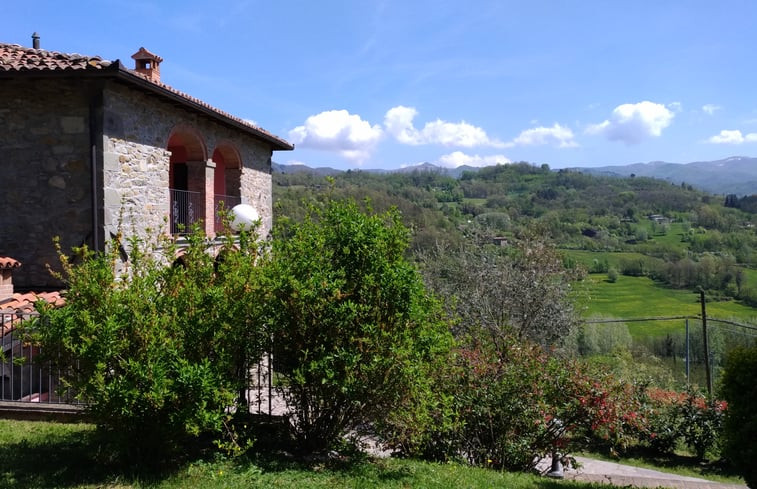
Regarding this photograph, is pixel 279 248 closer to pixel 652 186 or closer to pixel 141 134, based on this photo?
pixel 141 134

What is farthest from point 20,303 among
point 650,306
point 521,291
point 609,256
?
point 609,256

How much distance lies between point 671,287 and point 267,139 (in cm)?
5705

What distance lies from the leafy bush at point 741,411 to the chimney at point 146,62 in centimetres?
1323

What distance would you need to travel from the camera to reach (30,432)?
5.57 m

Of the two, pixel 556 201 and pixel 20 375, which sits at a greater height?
pixel 556 201

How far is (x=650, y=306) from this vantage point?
4859 centimetres

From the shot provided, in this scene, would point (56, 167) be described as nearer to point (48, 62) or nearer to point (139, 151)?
point (139, 151)

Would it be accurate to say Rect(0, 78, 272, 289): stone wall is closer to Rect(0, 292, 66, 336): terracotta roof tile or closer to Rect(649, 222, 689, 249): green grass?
Rect(0, 292, 66, 336): terracotta roof tile

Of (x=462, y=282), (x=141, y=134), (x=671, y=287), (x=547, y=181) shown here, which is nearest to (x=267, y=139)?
(x=141, y=134)

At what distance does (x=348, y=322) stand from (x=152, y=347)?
Result: 169 centimetres

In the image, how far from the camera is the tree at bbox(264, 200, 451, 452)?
15.6ft

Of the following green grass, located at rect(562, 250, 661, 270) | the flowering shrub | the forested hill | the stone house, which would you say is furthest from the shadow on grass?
green grass, located at rect(562, 250, 661, 270)

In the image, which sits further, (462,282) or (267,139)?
(462,282)

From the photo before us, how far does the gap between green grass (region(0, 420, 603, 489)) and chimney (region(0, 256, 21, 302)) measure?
3.26 meters
